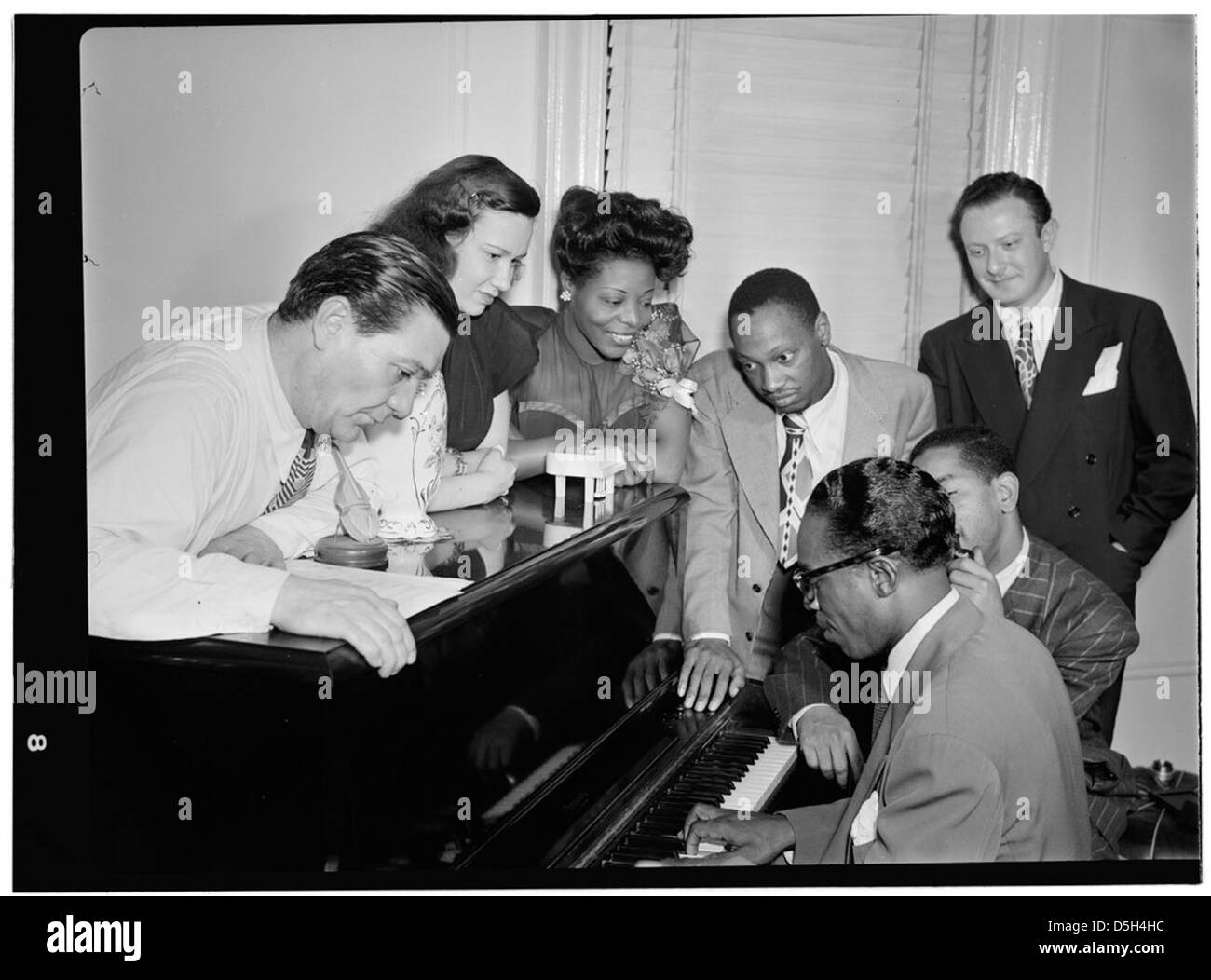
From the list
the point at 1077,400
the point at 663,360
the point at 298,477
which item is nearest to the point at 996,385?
the point at 1077,400

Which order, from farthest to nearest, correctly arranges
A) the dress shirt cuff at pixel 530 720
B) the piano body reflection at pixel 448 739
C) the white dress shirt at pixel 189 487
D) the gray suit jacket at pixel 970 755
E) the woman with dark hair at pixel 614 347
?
the woman with dark hair at pixel 614 347 < the dress shirt cuff at pixel 530 720 < the gray suit jacket at pixel 970 755 < the white dress shirt at pixel 189 487 < the piano body reflection at pixel 448 739

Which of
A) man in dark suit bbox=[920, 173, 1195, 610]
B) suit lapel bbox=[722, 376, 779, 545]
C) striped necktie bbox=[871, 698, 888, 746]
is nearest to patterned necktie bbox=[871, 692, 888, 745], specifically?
striped necktie bbox=[871, 698, 888, 746]

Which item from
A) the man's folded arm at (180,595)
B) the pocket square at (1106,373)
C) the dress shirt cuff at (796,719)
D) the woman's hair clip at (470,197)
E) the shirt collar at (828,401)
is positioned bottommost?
the dress shirt cuff at (796,719)

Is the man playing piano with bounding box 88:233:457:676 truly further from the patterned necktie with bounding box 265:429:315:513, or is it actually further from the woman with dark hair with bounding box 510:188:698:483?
the woman with dark hair with bounding box 510:188:698:483

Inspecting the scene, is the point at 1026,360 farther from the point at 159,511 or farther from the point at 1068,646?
the point at 159,511

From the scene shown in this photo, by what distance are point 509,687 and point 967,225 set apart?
6.26 feet

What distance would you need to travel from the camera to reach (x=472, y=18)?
300 cm

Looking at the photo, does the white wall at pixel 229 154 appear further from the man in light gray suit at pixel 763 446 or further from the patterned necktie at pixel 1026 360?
the patterned necktie at pixel 1026 360

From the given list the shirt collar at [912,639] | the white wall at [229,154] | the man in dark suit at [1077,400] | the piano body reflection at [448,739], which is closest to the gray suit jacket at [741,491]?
the man in dark suit at [1077,400]

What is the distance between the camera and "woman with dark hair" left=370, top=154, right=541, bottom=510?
9.38ft

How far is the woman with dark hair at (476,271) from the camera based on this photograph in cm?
286

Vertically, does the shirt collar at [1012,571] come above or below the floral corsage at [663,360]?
below
